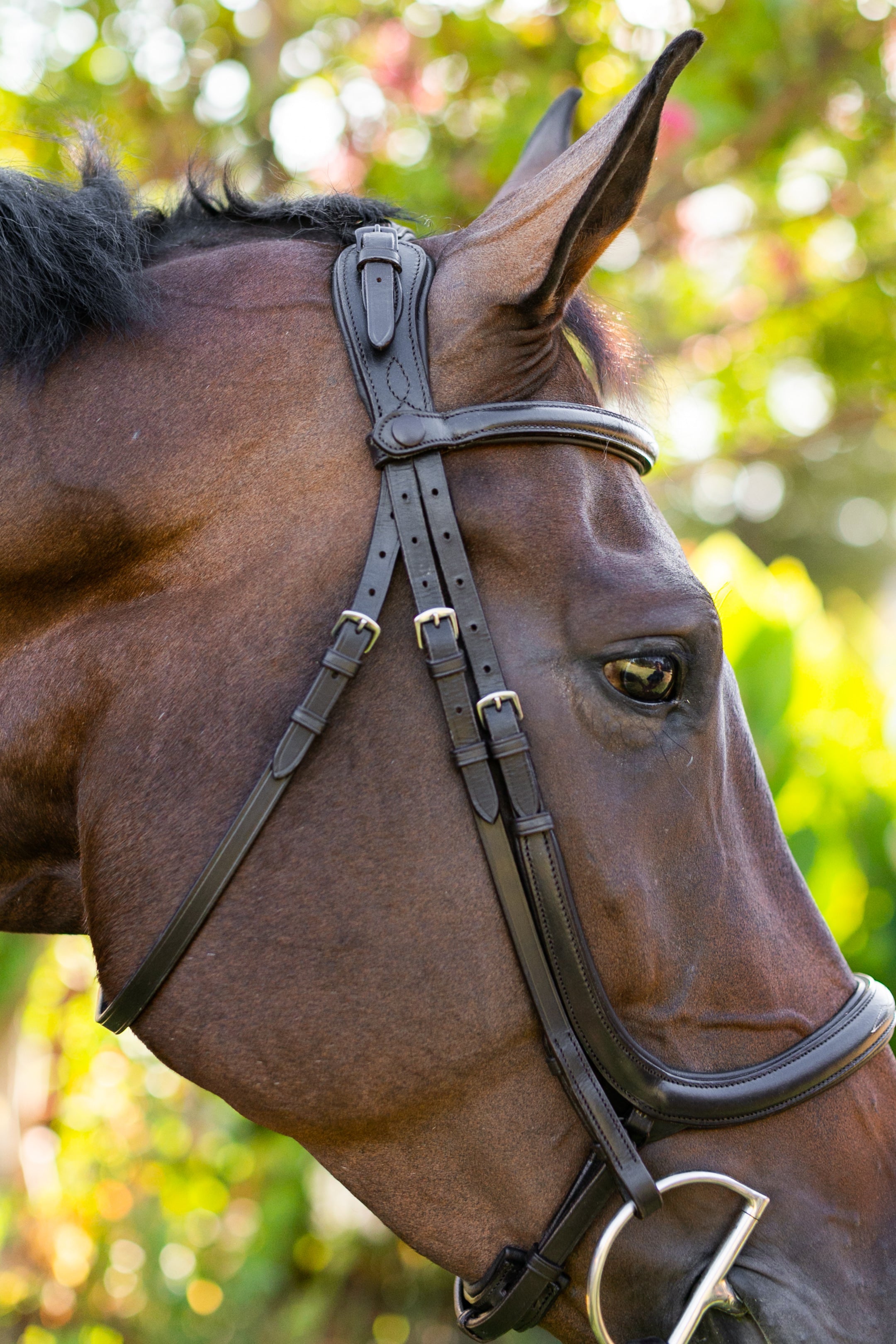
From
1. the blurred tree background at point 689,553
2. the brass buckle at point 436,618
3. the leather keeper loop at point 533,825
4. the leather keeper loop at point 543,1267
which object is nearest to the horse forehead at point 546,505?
the brass buckle at point 436,618

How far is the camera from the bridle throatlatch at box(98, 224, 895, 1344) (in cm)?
144

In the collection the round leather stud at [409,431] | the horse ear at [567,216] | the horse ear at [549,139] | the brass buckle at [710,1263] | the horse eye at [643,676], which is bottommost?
the brass buckle at [710,1263]

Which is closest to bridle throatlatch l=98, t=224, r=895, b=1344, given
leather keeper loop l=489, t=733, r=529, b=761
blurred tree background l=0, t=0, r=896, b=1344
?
leather keeper loop l=489, t=733, r=529, b=761

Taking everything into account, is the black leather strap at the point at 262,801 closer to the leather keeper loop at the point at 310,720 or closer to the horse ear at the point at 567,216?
the leather keeper loop at the point at 310,720

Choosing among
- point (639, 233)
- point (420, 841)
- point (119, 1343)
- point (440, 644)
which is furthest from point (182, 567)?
point (639, 233)

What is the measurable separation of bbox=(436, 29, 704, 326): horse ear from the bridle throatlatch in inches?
4.9

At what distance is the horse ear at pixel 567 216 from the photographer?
1.35 metres

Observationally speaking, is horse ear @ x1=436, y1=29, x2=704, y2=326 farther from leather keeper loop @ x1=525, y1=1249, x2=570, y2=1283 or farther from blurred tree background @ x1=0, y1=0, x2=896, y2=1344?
blurred tree background @ x1=0, y1=0, x2=896, y2=1344

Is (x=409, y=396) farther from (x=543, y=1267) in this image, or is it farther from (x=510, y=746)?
(x=543, y=1267)

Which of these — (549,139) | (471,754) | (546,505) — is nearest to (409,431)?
(546,505)

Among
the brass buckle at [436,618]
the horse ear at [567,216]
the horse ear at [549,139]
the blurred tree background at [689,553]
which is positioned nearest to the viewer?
the horse ear at [567,216]

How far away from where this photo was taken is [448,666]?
57.1 inches

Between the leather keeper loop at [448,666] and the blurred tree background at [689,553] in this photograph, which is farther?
the blurred tree background at [689,553]

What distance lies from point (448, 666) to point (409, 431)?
0.34m
